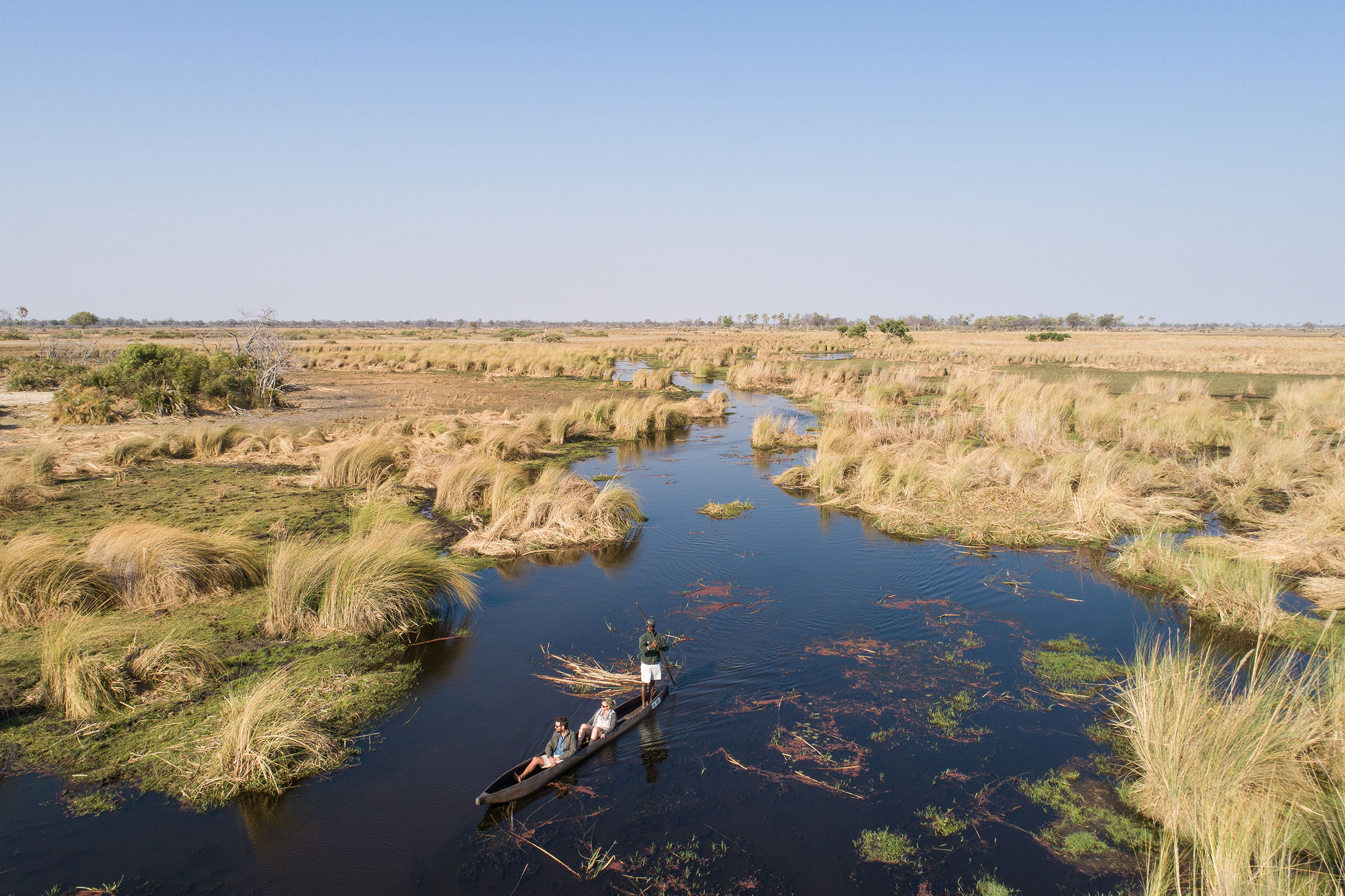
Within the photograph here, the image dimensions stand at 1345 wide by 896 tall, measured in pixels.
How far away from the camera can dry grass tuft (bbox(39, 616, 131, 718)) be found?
8.19 m

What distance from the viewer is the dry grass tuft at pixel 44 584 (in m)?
9.81

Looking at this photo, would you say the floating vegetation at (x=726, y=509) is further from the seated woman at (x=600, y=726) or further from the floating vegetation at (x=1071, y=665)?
the seated woman at (x=600, y=726)

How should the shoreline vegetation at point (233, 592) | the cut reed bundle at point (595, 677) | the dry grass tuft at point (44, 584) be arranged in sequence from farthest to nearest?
1. the dry grass tuft at point (44, 584)
2. the cut reed bundle at point (595, 677)
3. the shoreline vegetation at point (233, 592)

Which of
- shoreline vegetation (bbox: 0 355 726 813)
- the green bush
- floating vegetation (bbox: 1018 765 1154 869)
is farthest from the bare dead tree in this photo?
floating vegetation (bbox: 1018 765 1154 869)

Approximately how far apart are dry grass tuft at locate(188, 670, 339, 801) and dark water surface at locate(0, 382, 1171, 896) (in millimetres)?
289

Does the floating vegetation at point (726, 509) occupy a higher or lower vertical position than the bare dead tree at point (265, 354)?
lower

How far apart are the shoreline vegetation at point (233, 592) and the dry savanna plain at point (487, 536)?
0.05m

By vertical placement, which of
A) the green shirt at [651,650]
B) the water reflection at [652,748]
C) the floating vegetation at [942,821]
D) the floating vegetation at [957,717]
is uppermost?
the green shirt at [651,650]

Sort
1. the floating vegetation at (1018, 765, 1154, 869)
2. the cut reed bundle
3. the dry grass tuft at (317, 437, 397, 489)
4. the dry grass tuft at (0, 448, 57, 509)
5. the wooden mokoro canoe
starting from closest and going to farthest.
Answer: the floating vegetation at (1018, 765, 1154, 869) → the wooden mokoro canoe → the cut reed bundle → the dry grass tuft at (0, 448, 57, 509) → the dry grass tuft at (317, 437, 397, 489)

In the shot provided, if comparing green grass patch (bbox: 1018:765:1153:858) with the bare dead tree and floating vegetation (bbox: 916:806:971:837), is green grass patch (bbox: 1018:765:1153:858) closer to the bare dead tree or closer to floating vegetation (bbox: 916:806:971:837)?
floating vegetation (bbox: 916:806:971:837)

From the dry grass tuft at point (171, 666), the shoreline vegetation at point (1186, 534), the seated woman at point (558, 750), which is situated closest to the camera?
the shoreline vegetation at point (1186, 534)

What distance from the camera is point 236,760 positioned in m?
7.32

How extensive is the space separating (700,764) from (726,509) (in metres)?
10.1

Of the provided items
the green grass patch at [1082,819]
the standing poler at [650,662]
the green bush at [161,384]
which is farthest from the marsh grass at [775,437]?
the green bush at [161,384]
